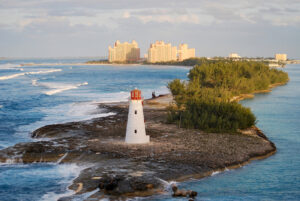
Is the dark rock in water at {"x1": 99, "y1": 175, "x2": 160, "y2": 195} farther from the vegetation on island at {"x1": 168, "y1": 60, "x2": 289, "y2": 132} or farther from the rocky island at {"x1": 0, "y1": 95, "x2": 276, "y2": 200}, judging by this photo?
the vegetation on island at {"x1": 168, "y1": 60, "x2": 289, "y2": 132}

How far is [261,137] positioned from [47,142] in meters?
12.3

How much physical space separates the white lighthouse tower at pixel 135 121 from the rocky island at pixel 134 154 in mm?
486

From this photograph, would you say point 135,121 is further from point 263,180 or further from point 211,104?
point 211,104

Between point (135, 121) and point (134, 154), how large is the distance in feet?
6.49

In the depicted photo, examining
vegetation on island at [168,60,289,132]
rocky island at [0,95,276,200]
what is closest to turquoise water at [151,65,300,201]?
rocky island at [0,95,276,200]

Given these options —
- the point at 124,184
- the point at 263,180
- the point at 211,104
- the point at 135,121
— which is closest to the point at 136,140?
the point at 135,121

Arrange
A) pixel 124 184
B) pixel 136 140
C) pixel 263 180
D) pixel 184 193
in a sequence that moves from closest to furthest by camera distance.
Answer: pixel 184 193 → pixel 124 184 → pixel 263 180 → pixel 136 140

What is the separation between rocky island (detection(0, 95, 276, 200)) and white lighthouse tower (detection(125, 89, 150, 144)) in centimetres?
49

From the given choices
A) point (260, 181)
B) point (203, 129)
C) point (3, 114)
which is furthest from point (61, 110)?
point (260, 181)

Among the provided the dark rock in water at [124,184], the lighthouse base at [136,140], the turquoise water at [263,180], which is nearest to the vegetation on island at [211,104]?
the turquoise water at [263,180]

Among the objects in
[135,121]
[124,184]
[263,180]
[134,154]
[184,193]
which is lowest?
[263,180]

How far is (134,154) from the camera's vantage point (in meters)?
20.4

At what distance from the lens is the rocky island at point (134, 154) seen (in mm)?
16656

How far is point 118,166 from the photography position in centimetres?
1869
